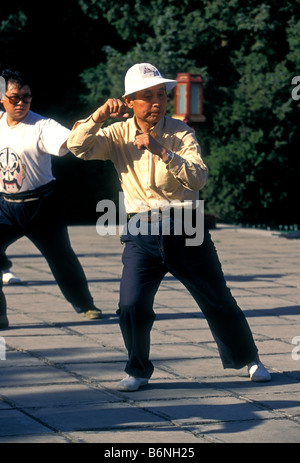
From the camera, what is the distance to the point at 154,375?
590 centimetres

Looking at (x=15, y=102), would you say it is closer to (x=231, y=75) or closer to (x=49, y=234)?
(x=49, y=234)

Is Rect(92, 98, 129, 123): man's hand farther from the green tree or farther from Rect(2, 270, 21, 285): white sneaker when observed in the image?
the green tree

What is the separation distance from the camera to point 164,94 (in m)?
5.43

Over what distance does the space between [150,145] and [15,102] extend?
98.2 inches

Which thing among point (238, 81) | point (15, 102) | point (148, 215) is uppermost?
point (238, 81)

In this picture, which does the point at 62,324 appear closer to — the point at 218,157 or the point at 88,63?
the point at 218,157

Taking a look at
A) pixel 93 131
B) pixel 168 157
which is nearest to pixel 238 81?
pixel 93 131

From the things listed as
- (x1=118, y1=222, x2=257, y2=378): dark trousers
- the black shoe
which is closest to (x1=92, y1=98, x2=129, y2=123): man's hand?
(x1=118, y1=222, x2=257, y2=378): dark trousers

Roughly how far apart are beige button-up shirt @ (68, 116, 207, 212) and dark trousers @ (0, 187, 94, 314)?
1950mm

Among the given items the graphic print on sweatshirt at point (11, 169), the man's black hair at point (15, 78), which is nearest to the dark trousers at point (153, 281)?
the graphic print on sweatshirt at point (11, 169)

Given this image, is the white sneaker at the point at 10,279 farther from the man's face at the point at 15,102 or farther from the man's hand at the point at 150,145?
the man's hand at the point at 150,145

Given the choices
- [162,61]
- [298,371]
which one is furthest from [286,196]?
[298,371]

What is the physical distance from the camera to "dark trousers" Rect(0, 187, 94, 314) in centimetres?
741
